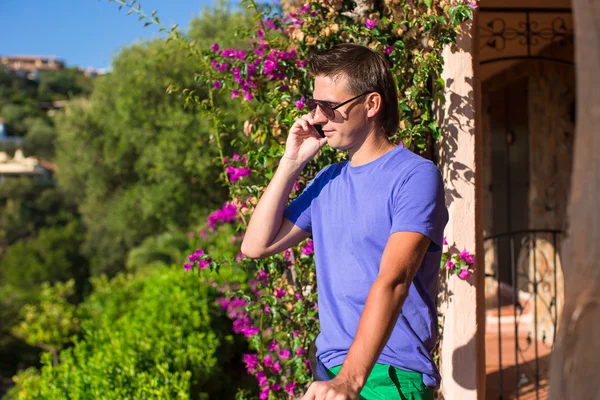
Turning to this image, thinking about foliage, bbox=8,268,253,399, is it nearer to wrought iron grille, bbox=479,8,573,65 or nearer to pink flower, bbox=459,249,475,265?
pink flower, bbox=459,249,475,265

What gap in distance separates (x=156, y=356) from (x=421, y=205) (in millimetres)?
2965

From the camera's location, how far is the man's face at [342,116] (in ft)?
6.22

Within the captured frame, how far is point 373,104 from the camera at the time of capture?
6.24ft

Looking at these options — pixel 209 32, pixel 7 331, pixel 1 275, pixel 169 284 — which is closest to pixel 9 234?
pixel 1 275

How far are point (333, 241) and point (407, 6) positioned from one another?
167 cm

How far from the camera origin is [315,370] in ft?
6.47

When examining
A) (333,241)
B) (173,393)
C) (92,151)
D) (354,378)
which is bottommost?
(173,393)

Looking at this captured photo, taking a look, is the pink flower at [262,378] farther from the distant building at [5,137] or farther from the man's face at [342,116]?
the distant building at [5,137]

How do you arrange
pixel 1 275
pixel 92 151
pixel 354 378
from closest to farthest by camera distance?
1. pixel 354 378
2. pixel 92 151
3. pixel 1 275

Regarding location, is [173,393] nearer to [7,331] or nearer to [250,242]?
[250,242]

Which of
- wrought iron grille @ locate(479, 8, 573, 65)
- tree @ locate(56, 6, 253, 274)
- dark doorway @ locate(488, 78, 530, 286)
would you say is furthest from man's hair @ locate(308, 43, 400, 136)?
tree @ locate(56, 6, 253, 274)

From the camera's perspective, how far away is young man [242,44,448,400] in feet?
5.35

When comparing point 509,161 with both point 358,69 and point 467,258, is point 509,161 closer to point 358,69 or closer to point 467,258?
point 467,258

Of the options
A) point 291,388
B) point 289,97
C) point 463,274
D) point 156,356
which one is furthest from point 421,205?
point 156,356
